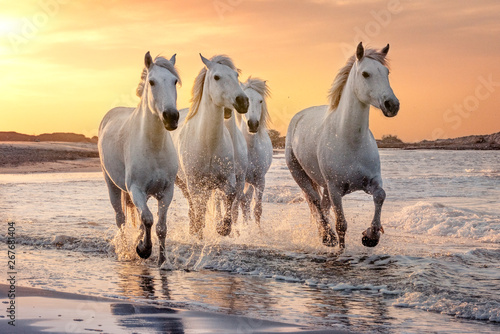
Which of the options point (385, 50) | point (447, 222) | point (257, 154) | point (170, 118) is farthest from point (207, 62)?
point (447, 222)

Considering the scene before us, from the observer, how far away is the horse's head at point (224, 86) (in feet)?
24.7

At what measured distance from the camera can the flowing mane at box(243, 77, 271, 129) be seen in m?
10.7

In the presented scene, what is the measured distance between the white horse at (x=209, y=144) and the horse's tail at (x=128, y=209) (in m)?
0.85

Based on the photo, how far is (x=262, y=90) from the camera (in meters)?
10.8

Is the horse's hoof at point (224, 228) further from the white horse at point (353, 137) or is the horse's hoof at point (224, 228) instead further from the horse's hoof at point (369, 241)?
the horse's hoof at point (369, 241)

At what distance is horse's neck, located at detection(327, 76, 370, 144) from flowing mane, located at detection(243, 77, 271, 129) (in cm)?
324

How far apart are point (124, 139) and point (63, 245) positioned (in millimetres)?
2434

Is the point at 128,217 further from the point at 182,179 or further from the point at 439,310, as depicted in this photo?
the point at 439,310

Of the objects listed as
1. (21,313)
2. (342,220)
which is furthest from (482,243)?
(21,313)

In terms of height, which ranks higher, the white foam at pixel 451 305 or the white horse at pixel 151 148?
the white horse at pixel 151 148

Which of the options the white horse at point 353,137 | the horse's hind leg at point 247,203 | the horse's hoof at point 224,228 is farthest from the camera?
the horse's hind leg at point 247,203

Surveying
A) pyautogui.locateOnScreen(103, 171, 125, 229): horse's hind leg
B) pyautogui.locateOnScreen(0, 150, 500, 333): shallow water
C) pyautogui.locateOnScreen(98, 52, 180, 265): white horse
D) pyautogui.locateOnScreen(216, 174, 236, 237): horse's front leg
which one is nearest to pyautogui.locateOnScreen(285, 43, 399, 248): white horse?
pyautogui.locateOnScreen(0, 150, 500, 333): shallow water

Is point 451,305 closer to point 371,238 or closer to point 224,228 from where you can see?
point 371,238

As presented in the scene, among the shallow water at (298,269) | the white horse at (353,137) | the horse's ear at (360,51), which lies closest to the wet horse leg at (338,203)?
the white horse at (353,137)
